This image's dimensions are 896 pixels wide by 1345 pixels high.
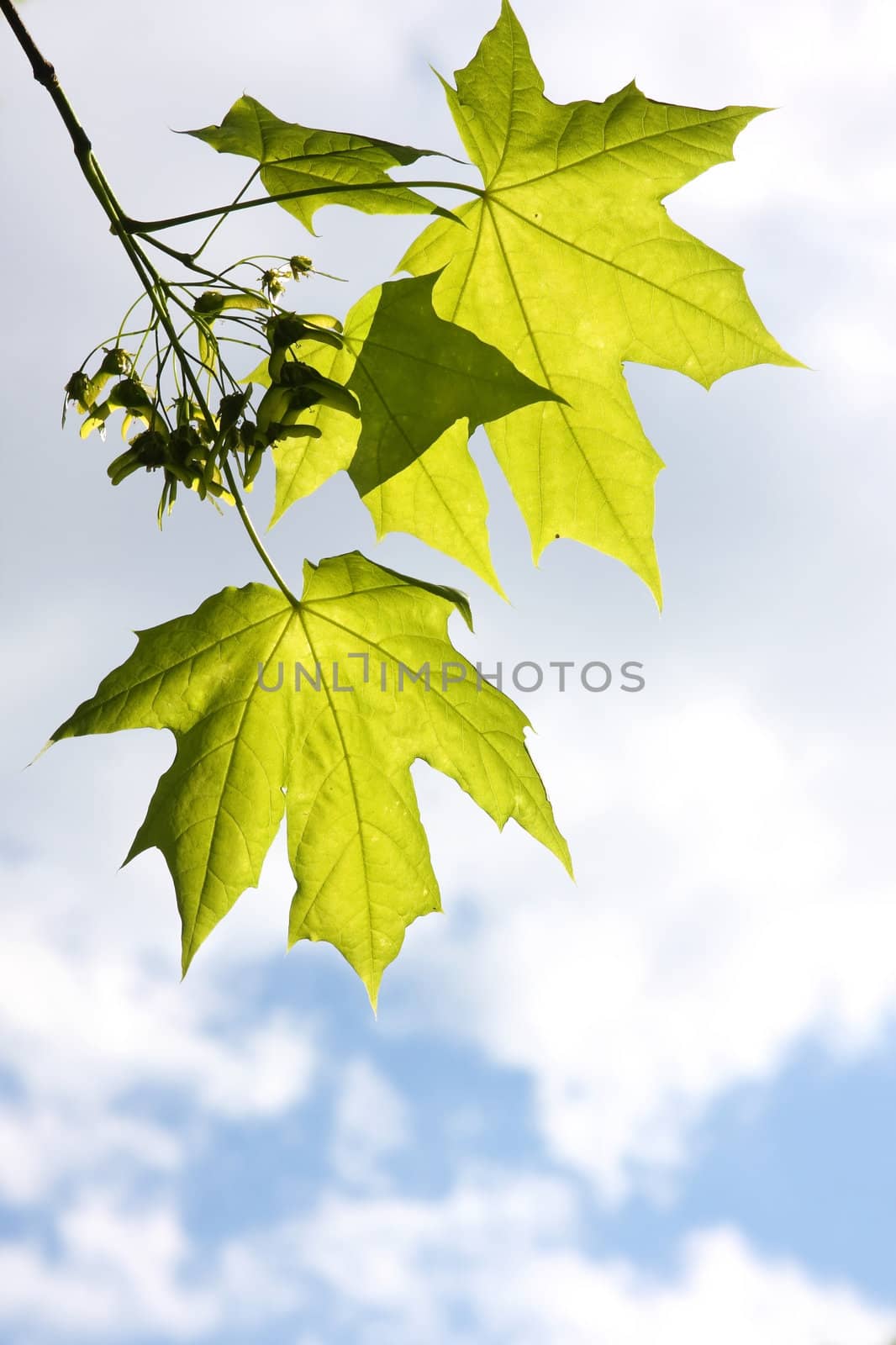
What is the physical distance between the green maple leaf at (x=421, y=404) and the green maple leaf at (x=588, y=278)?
12 centimetres

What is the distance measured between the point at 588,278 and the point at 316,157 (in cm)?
56

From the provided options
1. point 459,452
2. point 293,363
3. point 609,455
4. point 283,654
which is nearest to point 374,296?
point 293,363

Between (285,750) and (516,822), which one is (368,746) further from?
(516,822)

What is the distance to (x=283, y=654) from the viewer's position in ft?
7.00

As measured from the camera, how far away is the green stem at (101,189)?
5.03 ft

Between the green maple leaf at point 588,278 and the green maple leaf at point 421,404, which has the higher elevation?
the green maple leaf at point 588,278

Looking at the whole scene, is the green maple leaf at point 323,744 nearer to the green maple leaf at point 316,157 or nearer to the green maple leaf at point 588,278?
the green maple leaf at point 588,278

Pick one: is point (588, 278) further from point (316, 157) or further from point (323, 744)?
point (323, 744)

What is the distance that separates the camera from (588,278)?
200 cm

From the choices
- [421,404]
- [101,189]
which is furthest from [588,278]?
Result: [101,189]

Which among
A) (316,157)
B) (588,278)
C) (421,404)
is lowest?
(421,404)

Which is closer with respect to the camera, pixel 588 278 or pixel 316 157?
pixel 316 157

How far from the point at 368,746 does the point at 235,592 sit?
0.38 m

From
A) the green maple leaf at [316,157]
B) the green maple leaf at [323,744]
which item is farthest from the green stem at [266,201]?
the green maple leaf at [323,744]
